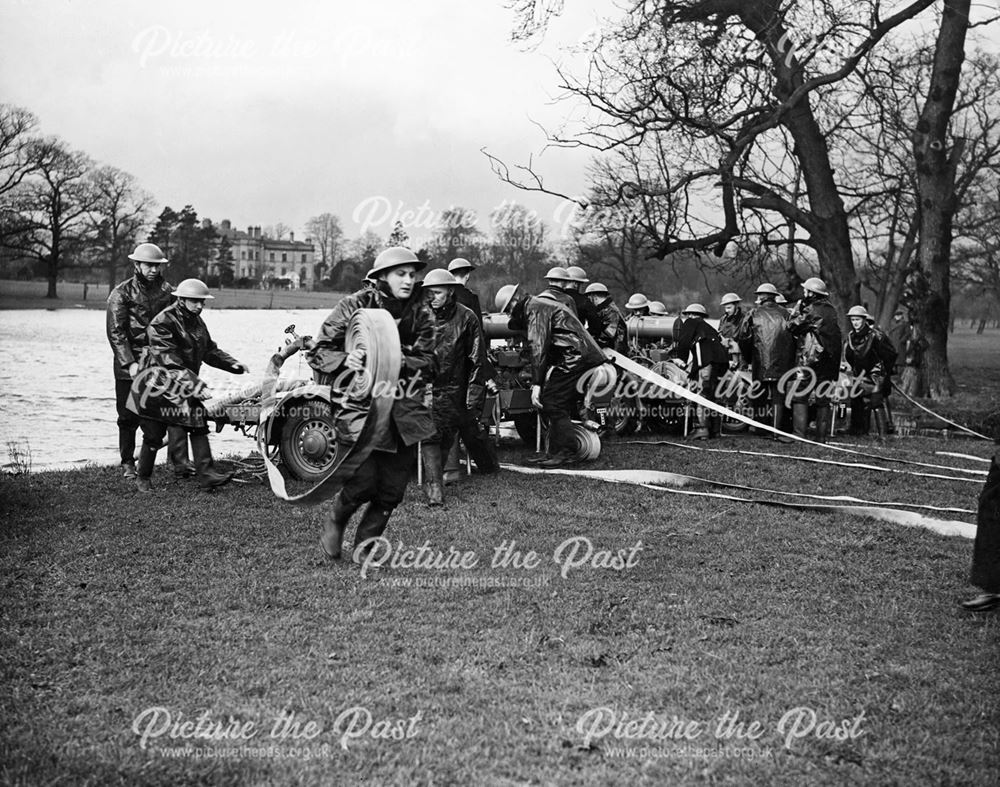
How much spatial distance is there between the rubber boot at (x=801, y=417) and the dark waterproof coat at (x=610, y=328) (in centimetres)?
277

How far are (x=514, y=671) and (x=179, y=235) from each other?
230 ft

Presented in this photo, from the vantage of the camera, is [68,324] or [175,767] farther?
[68,324]

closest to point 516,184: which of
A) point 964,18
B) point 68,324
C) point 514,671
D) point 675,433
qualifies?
point 675,433

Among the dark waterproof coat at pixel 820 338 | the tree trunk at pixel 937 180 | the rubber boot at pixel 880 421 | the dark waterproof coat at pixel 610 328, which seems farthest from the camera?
the tree trunk at pixel 937 180

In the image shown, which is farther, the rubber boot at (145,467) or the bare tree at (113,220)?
the bare tree at (113,220)

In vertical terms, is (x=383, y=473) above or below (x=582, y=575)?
above

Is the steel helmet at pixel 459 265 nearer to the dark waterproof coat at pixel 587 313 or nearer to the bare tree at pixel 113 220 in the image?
the dark waterproof coat at pixel 587 313

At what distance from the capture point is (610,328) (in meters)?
13.5

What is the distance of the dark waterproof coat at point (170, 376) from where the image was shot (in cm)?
977

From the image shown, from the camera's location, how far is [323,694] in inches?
185

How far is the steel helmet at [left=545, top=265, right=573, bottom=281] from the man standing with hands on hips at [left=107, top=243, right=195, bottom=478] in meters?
4.24

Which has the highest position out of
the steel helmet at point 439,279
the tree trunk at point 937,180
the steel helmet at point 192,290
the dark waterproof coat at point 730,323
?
the tree trunk at point 937,180

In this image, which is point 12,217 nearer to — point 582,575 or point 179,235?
point 582,575

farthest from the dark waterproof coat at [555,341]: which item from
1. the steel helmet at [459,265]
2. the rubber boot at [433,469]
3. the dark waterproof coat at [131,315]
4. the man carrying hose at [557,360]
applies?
the dark waterproof coat at [131,315]
